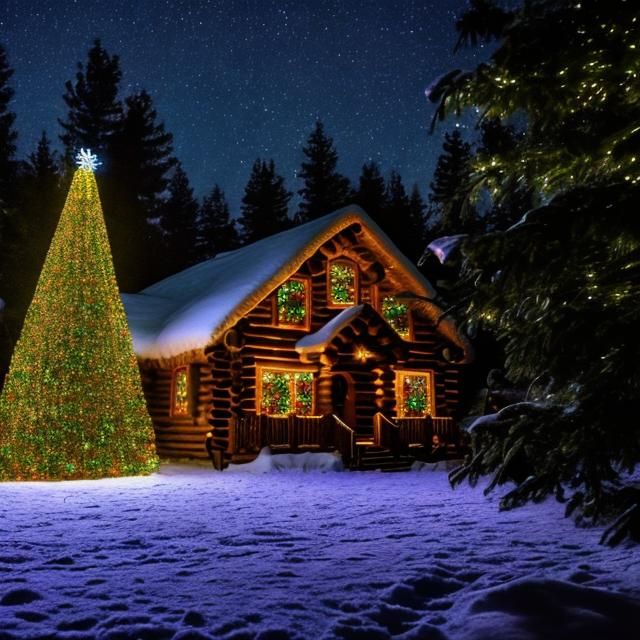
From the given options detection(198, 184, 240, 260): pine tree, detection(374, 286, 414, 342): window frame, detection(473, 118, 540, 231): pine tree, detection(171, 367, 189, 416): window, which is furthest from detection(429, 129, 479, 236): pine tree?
detection(198, 184, 240, 260): pine tree

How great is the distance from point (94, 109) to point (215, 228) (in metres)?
11.2

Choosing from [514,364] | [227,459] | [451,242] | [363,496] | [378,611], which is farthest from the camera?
[227,459]

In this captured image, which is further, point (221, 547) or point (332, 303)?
point (332, 303)

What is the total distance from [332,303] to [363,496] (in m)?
10.5

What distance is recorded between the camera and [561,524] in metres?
8.76

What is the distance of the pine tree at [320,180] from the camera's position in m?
49.3

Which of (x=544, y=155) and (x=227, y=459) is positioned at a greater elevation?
(x=544, y=155)

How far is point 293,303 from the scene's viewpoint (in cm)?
2195

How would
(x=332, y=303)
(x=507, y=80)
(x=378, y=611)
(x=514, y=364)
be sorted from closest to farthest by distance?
(x=378, y=611)
(x=507, y=80)
(x=514, y=364)
(x=332, y=303)

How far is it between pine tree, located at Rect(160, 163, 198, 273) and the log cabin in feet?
65.5

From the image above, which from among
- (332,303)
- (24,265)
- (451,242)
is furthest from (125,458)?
(24,265)

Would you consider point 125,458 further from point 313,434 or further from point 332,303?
point 332,303

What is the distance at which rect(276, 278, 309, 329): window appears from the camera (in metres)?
21.7

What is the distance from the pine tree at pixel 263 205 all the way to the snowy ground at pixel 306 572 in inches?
1498
